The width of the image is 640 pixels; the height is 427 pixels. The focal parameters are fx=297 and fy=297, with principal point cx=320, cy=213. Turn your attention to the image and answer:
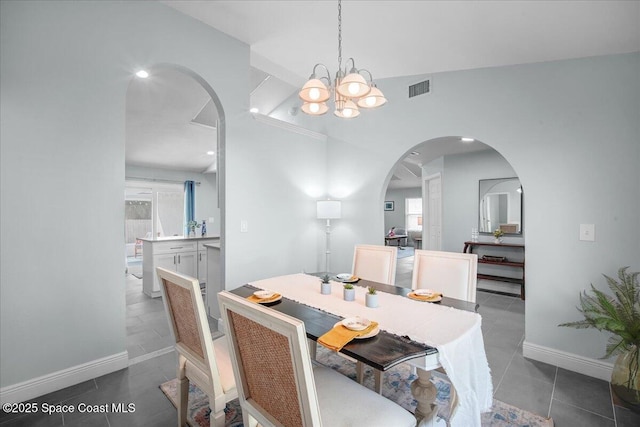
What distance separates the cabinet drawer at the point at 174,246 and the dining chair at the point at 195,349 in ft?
10.2

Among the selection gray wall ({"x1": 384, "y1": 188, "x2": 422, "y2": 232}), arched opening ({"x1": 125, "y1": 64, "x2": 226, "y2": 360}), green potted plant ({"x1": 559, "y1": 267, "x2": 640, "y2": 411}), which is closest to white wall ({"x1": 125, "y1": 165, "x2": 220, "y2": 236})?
arched opening ({"x1": 125, "y1": 64, "x2": 226, "y2": 360})

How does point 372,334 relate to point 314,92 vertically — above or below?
below

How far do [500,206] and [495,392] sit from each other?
13.4 feet

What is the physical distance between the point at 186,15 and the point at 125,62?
807 millimetres

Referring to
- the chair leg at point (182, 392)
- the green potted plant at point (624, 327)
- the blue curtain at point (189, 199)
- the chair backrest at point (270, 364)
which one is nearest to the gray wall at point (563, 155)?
the green potted plant at point (624, 327)

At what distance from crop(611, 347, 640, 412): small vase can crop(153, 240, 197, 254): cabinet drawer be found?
5.07 m

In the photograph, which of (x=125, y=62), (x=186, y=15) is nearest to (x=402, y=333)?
(x=125, y=62)

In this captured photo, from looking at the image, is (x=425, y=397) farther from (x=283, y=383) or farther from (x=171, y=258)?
(x=171, y=258)

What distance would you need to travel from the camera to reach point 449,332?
4.72 ft

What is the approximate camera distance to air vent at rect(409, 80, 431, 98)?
3.37 meters

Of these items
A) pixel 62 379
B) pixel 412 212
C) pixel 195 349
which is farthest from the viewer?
pixel 412 212

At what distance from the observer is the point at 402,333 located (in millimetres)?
1428

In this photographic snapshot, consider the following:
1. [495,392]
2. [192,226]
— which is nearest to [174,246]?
[192,226]

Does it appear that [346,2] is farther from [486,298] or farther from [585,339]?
[486,298]
